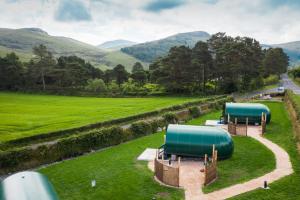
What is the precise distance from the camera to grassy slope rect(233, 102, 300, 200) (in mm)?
18734

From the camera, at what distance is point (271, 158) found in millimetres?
26016

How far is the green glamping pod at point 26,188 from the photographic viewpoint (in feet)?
40.8

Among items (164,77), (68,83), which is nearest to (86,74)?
(68,83)

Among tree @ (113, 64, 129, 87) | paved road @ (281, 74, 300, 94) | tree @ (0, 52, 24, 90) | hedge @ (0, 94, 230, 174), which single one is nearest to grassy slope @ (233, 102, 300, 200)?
hedge @ (0, 94, 230, 174)

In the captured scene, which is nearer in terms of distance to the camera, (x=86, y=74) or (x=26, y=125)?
(x=26, y=125)

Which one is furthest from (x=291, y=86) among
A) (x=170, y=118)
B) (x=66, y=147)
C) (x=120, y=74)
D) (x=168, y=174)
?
(x=168, y=174)

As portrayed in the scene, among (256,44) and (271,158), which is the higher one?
(256,44)

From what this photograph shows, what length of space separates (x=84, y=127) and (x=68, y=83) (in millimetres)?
72438

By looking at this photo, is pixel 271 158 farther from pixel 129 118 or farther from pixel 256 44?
pixel 256 44

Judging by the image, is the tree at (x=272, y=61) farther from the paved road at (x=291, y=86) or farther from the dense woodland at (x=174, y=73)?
the dense woodland at (x=174, y=73)

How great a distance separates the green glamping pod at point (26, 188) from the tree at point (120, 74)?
322 ft

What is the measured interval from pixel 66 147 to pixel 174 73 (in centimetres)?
5945

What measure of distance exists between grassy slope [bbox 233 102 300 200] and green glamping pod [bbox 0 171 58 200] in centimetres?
1130

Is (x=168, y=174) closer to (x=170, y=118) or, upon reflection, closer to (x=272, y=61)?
(x=170, y=118)
